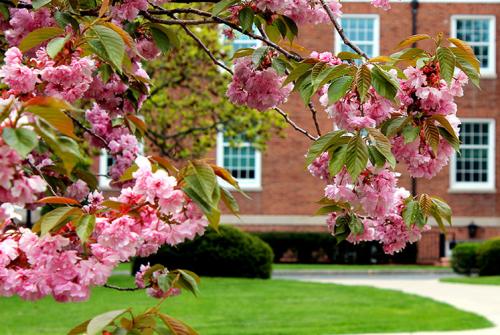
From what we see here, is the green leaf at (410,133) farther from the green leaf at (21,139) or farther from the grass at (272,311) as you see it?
the grass at (272,311)

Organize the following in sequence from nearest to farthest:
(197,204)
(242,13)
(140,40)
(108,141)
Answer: (197,204), (242,13), (140,40), (108,141)

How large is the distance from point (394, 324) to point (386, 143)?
7.15 meters

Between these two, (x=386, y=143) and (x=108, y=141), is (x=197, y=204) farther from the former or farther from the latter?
(x=108, y=141)

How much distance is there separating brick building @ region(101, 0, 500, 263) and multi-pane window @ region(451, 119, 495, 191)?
0.09ft

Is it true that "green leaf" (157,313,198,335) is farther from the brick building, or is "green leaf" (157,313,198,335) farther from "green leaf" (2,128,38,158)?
the brick building

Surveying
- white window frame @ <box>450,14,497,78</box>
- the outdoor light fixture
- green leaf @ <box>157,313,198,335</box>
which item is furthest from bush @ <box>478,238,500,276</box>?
green leaf @ <box>157,313,198,335</box>

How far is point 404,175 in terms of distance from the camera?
78.4ft

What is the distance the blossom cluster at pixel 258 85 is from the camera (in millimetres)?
3391

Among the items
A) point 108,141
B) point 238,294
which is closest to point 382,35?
point 238,294

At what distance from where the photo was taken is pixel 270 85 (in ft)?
11.2

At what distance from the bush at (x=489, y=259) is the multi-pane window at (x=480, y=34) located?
26.5ft

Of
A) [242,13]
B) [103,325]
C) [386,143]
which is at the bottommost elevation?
[103,325]

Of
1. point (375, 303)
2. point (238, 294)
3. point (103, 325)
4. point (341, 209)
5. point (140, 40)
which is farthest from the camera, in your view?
point (238, 294)

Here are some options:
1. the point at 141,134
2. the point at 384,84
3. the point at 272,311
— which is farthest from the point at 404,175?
the point at 384,84
